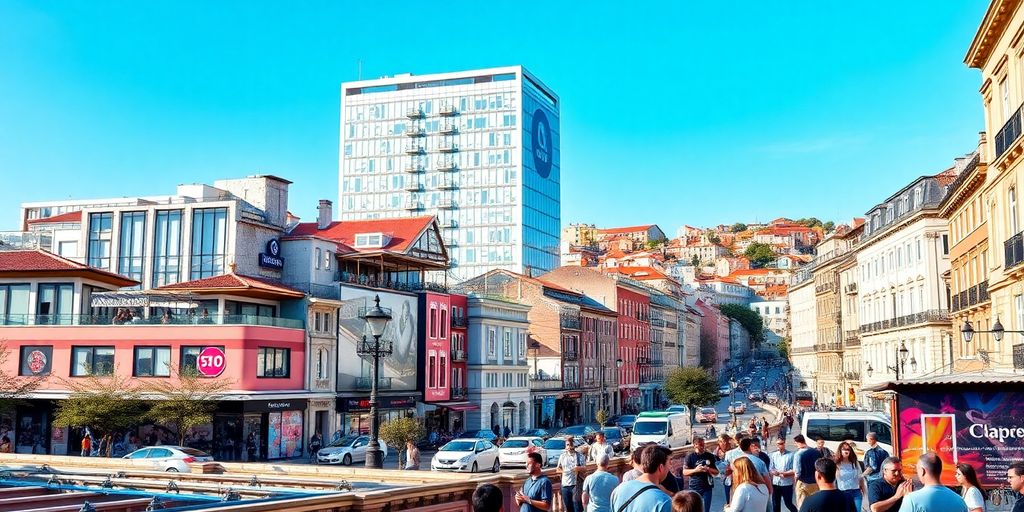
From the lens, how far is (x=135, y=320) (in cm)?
5131

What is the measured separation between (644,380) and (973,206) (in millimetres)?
72124

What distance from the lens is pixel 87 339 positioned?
166 feet

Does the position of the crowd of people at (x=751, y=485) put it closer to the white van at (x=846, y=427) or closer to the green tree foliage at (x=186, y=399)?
the white van at (x=846, y=427)

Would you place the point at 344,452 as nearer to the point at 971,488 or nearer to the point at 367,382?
the point at 367,382

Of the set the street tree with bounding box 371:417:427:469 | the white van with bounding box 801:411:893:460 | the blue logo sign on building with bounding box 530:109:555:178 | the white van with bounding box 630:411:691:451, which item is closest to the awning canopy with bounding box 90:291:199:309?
the street tree with bounding box 371:417:427:469

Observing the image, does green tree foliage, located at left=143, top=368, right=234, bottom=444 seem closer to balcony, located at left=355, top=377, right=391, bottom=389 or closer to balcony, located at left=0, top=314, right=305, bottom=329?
balcony, located at left=0, top=314, right=305, bottom=329

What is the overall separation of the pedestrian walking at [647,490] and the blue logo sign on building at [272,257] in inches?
2070

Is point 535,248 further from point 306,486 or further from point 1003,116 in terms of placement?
point 306,486

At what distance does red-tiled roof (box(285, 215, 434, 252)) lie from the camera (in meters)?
67.4

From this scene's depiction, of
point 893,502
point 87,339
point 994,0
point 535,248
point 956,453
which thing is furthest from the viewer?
point 535,248

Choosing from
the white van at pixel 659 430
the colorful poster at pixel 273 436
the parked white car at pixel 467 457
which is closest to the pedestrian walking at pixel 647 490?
the parked white car at pixel 467 457

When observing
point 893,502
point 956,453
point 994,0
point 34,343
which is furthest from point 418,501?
point 34,343

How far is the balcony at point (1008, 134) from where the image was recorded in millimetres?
31406

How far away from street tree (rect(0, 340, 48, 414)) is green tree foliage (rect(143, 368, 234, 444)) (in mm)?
5486
